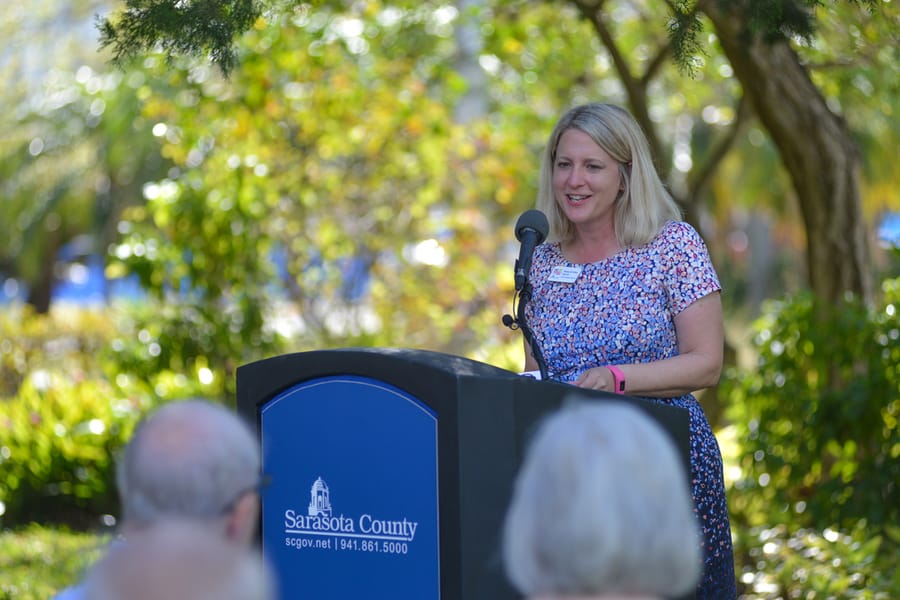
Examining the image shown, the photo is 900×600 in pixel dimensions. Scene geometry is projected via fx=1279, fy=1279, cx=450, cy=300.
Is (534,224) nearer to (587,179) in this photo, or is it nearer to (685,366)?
(587,179)

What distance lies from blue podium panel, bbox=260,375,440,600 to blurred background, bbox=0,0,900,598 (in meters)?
1.39

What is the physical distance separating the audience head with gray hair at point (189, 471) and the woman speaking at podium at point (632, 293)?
1392mm

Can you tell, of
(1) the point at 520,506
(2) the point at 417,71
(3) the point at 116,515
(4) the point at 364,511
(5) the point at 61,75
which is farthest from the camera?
(5) the point at 61,75

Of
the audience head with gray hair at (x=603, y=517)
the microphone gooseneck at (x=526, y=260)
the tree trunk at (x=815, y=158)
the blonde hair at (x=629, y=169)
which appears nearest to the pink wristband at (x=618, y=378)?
the microphone gooseneck at (x=526, y=260)

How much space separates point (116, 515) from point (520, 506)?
7.23 metres

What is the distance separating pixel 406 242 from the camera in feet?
35.7

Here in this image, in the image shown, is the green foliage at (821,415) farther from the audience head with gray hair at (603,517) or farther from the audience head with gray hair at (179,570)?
the audience head with gray hair at (179,570)

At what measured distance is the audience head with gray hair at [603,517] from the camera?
1752mm

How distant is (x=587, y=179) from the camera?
3.52 meters

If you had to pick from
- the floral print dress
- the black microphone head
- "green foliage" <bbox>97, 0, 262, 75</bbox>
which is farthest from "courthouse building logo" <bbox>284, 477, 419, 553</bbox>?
"green foliage" <bbox>97, 0, 262, 75</bbox>

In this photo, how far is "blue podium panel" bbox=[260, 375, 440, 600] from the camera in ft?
8.98

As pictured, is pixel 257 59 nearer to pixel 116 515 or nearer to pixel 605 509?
pixel 116 515

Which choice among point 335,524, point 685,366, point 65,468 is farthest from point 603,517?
point 65,468

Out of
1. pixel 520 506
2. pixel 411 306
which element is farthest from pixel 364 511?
pixel 411 306
